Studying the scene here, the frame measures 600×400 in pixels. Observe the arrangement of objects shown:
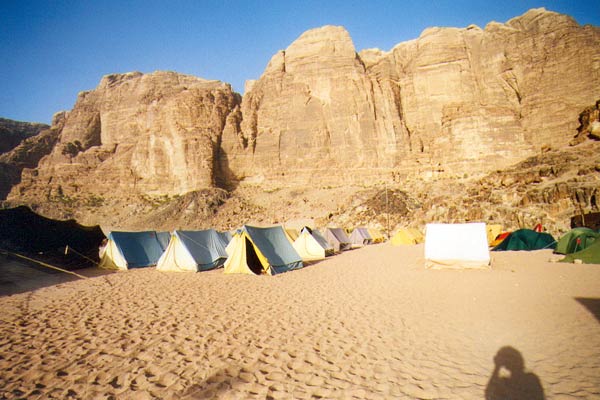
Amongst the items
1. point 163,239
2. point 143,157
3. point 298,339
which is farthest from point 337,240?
point 143,157

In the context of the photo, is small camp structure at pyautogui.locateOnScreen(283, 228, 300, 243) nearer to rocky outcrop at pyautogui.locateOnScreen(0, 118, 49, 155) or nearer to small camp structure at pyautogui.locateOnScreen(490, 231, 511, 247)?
small camp structure at pyautogui.locateOnScreen(490, 231, 511, 247)

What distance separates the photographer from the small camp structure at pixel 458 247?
12.6 m

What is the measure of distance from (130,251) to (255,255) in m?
7.44

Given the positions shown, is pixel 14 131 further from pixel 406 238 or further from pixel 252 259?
pixel 406 238

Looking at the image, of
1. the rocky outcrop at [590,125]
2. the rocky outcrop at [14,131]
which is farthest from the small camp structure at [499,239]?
the rocky outcrop at [14,131]

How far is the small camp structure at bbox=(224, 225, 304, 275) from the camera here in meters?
13.2

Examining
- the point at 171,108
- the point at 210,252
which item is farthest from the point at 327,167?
the point at 210,252

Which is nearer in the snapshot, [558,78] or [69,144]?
[558,78]

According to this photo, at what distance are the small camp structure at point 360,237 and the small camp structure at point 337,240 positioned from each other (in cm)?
391

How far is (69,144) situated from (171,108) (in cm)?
3517

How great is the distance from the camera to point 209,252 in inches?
615

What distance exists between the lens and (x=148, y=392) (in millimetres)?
3812

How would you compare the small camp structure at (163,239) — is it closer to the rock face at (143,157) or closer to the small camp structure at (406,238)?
the small camp structure at (406,238)

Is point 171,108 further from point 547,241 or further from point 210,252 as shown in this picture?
point 547,241
